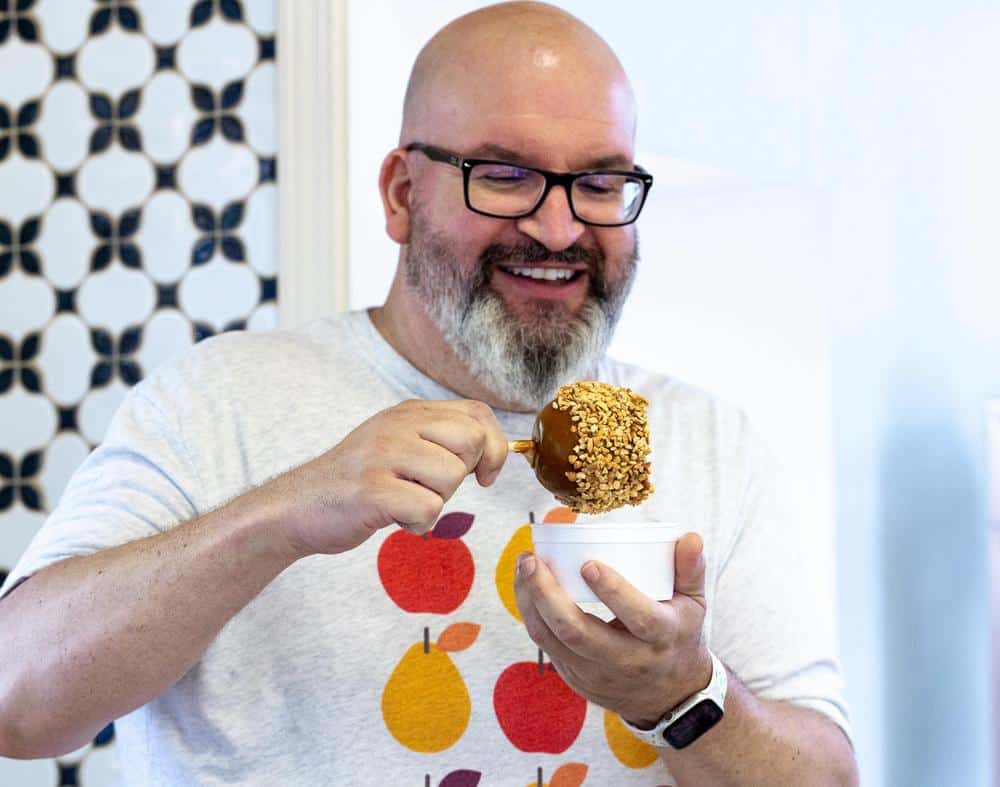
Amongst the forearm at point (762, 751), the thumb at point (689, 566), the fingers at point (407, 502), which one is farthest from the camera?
the forearm at point (762, 751)

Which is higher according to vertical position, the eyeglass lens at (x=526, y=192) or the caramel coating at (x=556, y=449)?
the eyeglass lens at (x=526, y=192)

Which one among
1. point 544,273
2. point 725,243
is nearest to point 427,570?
point 544,273

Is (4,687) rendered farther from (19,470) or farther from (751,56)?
(751,56)

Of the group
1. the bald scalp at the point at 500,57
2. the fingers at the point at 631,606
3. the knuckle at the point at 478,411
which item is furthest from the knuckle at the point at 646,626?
the bald scalp at the point at 500,57

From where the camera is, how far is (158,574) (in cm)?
122

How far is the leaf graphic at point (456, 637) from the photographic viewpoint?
57.3 inches

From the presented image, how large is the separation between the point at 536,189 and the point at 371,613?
1.78ft

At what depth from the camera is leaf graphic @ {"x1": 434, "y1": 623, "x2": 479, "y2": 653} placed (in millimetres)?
1456

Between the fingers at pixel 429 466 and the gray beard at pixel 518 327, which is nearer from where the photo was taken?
the fingers at pixel 429 466

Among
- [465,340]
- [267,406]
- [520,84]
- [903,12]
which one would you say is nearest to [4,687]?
[267,406]

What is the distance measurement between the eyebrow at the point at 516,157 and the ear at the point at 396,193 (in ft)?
0.50

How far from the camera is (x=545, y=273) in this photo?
1547 mm

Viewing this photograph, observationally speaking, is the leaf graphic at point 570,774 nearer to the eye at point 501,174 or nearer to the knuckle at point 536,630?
the knuckle at point 536,630

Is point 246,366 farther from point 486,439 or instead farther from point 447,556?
point 486,439
